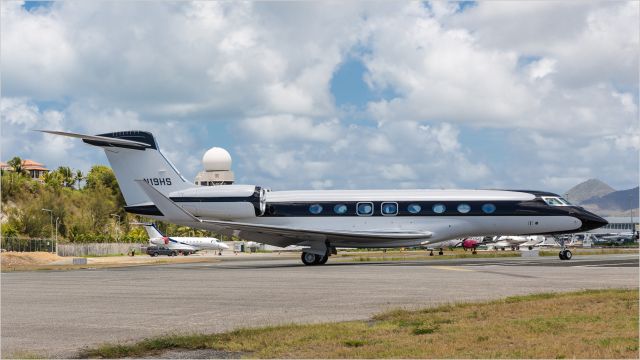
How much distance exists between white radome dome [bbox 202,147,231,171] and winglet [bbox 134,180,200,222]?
77.7 metres

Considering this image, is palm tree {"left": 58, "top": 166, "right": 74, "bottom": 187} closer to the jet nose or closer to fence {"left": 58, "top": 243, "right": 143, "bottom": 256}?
fence {"left": 58, "top": 243, "right": 143, "bottom": 256}

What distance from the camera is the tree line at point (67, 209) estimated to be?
11088 centimetres

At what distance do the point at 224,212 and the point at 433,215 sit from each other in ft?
34.9

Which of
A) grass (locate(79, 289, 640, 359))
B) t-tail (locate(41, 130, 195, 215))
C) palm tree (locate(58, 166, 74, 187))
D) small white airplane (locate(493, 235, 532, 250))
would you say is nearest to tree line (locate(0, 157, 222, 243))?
palm tree (locate(58, 166, 74, 187))

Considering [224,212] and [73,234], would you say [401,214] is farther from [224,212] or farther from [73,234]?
[73,234]

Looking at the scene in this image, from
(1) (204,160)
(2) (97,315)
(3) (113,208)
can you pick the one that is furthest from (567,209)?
(3) (113,208)

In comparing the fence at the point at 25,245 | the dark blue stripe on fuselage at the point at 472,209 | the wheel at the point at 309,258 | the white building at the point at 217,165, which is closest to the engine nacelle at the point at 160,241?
the fence at the point at 25,245

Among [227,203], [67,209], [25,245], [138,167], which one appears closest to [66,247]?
[25,245]

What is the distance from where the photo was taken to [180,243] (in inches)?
3871

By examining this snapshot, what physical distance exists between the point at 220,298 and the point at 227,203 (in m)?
18.6

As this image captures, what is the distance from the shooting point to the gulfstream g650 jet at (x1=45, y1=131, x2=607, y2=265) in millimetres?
37156

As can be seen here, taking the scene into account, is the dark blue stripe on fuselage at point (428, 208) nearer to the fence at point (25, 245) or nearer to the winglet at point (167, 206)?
the winglet at point (167, 206)

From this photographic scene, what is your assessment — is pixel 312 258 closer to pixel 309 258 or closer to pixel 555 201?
pixel 309 258

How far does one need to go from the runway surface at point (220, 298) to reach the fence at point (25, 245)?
59.5 metres
